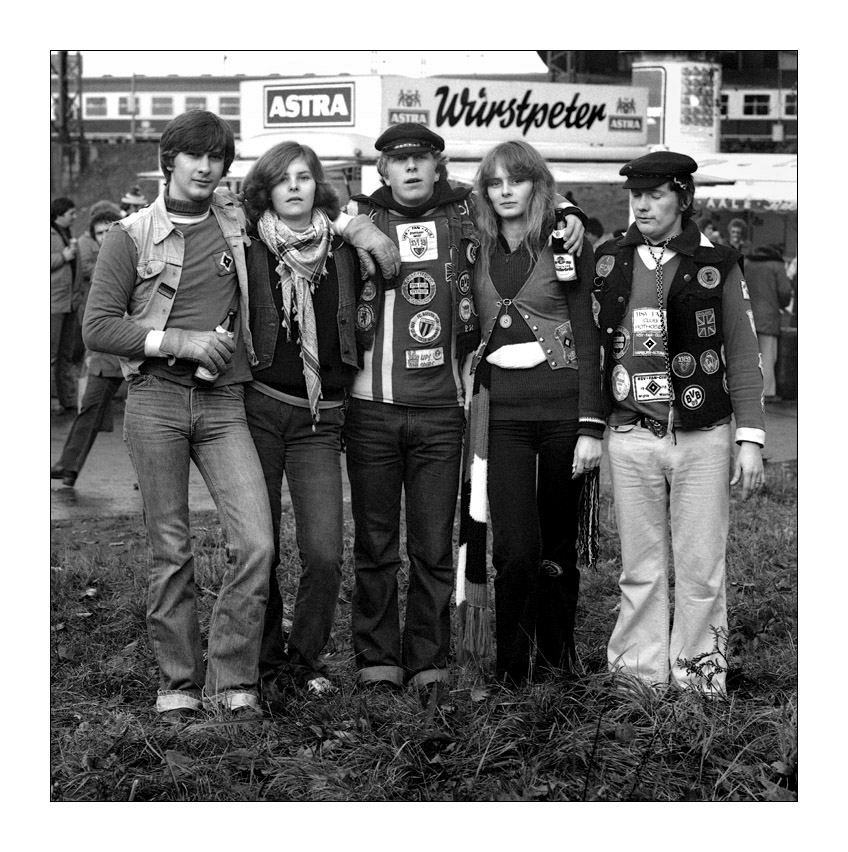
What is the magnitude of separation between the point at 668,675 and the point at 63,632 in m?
2.77

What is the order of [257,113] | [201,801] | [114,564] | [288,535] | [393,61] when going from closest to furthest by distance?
[201,801] → [393,61] → [114,564] → [288,535] → [257,113]

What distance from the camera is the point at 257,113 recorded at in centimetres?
1524

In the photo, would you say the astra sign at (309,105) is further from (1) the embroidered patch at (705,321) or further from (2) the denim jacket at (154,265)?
(1) the embroidered patch at (705,321)

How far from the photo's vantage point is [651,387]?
4375mm

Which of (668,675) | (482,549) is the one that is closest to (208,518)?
(482,549)

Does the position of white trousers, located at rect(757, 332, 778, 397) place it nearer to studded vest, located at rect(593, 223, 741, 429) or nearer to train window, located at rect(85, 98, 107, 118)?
studded vest, located at rect(593, 223, 741, 429)

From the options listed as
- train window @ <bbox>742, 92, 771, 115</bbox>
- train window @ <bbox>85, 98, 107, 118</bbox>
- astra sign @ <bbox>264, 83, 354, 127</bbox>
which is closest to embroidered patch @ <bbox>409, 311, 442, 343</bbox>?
astra sign @ <bbox>264, 83, 354, 127</bbox>

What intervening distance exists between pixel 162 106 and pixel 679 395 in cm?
2079

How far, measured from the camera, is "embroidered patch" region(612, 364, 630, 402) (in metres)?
4.41

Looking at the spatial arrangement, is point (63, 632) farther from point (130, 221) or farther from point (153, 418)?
point (130, 221)

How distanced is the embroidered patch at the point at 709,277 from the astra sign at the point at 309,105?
424 inches

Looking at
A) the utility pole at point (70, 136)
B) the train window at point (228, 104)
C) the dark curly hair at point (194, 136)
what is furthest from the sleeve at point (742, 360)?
the utility pole at point (70, 136)

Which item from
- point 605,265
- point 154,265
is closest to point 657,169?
point 605,265

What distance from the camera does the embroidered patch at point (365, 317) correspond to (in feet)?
14.8
